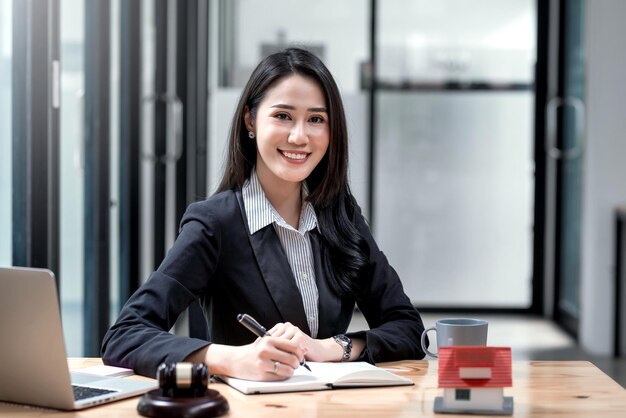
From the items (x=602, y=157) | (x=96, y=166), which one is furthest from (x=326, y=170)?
(x=602, y=157)

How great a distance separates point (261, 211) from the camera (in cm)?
208

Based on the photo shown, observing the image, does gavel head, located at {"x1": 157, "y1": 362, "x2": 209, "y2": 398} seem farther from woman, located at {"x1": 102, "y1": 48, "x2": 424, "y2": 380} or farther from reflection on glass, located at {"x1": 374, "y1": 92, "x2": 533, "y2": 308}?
reflection on glass, located at {"x1": 374, "y1": 92, "x2": 533, "y2": 308}

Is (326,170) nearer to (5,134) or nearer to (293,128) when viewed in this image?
(293,128)

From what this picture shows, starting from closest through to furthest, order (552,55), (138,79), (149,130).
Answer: (138,79), (149,130), (552,55)

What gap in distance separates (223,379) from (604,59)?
403cm

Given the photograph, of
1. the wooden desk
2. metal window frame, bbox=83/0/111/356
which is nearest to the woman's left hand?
the wooden desk

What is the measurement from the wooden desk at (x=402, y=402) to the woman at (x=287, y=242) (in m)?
0.29

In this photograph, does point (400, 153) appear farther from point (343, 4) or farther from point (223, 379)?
point (223, 379)

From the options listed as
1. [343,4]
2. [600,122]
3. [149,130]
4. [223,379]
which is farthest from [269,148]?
[343,4]

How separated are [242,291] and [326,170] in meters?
0.32

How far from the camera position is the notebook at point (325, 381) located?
1592mm

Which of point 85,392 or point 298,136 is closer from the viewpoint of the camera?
point 85,392

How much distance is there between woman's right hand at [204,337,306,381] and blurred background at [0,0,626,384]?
282 centimetres

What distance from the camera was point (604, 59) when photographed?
17.1 feet
